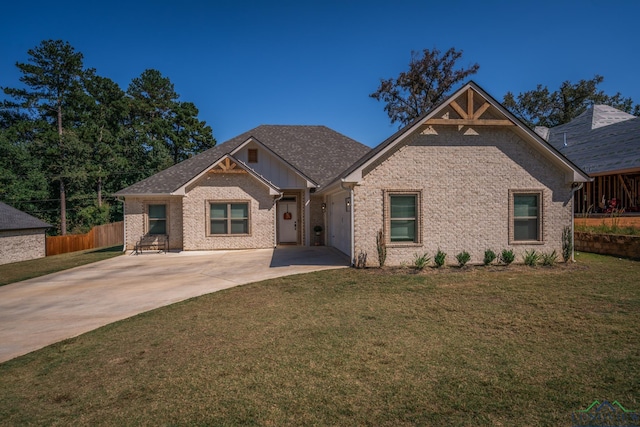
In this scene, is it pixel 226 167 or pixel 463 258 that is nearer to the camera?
pixel 463 258

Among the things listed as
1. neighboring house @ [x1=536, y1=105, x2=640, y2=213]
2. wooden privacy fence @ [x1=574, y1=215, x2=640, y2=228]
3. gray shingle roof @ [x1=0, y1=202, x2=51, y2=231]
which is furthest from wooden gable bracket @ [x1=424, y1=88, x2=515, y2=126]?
gray shingle roof @ [x1=0, y1=202, x2=51, y2=231]

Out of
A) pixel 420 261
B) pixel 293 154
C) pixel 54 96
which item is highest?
pixel 54 96

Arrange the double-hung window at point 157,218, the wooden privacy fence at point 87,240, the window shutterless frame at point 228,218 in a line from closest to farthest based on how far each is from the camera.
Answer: the window shutterless frame at point 228,218 → the double-hung window at point 157,218 → the wooden privacy fence at point 87,240

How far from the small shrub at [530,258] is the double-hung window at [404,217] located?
3759 millimetres

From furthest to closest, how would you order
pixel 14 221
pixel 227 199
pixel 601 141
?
pixel 601 141 < pixel 14 221 < pixel 227 199

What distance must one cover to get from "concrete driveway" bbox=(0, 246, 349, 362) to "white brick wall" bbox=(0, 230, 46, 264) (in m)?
7.66

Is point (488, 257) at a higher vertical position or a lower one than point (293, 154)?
lower

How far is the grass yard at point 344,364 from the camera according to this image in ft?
11.5

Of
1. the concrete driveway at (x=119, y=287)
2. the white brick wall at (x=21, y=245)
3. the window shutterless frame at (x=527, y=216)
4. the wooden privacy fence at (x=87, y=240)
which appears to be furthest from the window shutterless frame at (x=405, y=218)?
the wooden privacy fence at (x=87, y=240)

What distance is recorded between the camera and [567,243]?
11.9m

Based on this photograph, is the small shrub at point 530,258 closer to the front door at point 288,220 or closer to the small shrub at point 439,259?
the small shrub at point 439,259

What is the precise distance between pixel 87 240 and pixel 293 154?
14602mm

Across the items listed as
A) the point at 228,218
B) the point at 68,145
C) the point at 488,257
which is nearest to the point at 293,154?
the point at 228,218

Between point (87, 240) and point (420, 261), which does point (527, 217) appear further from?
point (87, 240)
